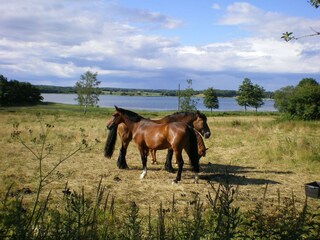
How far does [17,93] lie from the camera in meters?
79.3

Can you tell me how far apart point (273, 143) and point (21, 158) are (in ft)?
36.5

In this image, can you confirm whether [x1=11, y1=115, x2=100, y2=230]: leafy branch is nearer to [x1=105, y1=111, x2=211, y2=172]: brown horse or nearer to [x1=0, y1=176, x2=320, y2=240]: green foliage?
[x1=0, y1=176, x2=320, y2=240]: green foliage

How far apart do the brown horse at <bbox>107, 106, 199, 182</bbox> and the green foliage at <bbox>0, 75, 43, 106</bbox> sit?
2691 inches

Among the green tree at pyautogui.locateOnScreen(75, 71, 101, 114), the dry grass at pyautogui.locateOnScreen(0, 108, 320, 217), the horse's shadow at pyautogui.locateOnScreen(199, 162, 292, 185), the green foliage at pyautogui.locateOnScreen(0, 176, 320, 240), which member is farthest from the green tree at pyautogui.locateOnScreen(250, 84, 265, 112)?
the green foliage at pyautogui.locateOnScreen(0, 176, 320, 240)

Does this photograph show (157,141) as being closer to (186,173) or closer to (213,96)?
(186,173)

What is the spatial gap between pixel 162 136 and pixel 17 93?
3001 inches

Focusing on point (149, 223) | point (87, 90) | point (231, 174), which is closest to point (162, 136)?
point (231, 174)

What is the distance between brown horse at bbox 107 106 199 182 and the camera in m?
10.2

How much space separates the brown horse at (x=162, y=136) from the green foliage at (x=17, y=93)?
68344 mm

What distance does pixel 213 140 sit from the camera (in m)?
19.2

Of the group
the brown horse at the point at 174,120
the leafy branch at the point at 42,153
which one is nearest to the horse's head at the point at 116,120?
the brown horse at the point at 174,120

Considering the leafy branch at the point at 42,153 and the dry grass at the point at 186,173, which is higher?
the leafy branch at the point at 42,153

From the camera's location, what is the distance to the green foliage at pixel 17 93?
7538 cm

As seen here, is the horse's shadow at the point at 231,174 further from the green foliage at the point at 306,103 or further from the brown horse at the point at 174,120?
the green foliage at the point at 306,103
